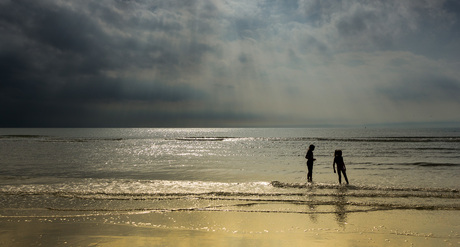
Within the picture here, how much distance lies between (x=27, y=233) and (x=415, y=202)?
12.8 m

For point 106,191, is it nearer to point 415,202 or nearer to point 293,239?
point 293,239

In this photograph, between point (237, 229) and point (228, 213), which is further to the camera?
point (228, 213)

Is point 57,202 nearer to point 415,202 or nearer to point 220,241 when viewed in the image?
point 220,241

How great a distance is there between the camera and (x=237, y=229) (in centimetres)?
770

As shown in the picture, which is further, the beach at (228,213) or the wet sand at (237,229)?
the beach at (228,213)

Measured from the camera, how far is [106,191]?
13.4 metres

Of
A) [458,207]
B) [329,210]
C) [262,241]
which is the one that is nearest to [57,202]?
[262,241]

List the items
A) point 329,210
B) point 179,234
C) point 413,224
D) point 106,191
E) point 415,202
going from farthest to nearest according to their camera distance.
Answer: point 106,191, point 415,202, point 329,210, point 413,224, point 179,234

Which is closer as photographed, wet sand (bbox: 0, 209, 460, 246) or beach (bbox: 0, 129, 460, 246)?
wet sand (bbox: 0, 209, 460, 246)

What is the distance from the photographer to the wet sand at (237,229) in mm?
6758

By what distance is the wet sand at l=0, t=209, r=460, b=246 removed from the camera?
6758 mm

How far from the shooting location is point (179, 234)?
7.28m

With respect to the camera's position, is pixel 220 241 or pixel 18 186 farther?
pixel 18 186

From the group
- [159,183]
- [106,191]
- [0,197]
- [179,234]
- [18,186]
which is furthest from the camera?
[159,183]
